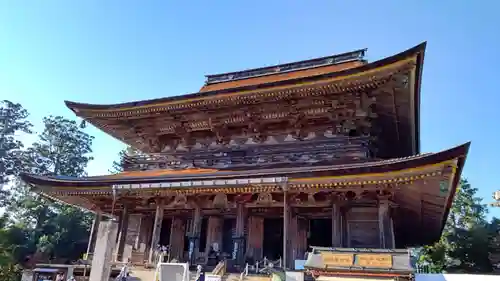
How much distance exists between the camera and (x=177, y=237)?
596 inches

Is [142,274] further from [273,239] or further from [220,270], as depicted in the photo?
[273,239]

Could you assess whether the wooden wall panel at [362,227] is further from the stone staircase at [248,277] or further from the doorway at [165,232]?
the doorway at [165,232]

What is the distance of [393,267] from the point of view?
8242 mm

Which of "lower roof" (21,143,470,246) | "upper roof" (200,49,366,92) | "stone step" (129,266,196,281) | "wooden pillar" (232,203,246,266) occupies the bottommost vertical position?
"stone step" (129,266,196,281)

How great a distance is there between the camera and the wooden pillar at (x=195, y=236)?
13.2 meters

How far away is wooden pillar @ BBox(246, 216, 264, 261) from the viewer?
13.3m

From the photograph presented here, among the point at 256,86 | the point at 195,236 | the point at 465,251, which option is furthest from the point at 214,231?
the point at 465,251

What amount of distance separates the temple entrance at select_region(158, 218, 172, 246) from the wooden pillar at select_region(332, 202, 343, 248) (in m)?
7.04

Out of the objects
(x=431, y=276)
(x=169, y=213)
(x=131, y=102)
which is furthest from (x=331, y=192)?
(x=131, y=102)

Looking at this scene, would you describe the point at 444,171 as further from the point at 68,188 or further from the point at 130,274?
the point at 68,188

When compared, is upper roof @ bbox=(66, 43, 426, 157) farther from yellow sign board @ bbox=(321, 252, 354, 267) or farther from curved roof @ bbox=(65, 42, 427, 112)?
yellow sign board @ bbox=(321, 252, 354, 267)

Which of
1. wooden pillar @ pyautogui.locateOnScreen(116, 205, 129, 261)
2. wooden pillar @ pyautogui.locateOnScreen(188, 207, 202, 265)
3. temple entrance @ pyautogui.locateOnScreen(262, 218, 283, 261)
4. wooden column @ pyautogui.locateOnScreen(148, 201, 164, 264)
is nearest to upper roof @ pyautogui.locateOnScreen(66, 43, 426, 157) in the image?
wooden pillar @ pyautogui.locateOnScreen(116, 205, 129, 261)

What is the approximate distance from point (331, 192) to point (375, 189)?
142 cm

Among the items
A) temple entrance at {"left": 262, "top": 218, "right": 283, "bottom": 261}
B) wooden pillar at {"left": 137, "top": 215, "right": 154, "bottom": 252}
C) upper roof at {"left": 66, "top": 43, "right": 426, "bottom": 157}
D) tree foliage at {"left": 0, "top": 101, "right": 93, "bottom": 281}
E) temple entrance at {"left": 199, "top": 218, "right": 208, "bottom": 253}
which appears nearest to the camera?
upper roof at {"left": 66, "top": 43, "right": 426, "bottom": 157}
